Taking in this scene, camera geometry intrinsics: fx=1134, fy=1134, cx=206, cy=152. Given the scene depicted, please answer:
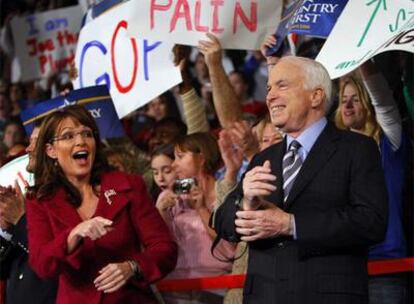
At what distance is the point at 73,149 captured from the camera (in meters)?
5.22

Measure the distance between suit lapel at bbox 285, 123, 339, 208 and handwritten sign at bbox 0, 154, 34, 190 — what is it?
1849 mm

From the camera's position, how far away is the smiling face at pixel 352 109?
230 inches

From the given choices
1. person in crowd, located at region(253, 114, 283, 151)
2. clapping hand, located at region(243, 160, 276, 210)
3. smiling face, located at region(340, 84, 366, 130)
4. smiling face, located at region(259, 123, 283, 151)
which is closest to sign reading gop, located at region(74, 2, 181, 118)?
person in crowd, located at region(253, 114, 283, 151)

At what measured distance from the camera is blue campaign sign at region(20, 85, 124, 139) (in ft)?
21.5

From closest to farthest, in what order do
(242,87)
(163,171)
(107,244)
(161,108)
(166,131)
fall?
1. (107,244)
2. (163,171)
3. (166,131)
4. (161,108)
5. (242,87)

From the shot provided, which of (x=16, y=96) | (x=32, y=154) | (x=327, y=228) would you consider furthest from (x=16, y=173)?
(x=16, y=96)

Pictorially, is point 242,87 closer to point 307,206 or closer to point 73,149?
A: point 73,149

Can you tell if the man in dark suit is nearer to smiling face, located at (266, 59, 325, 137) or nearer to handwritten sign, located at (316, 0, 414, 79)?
smiling face, located at (266, 59, 325, 137)

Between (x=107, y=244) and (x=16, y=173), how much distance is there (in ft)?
3.72

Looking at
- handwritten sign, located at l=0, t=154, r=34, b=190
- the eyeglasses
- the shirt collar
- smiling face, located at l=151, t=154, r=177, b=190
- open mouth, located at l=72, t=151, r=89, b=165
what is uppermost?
the shirt collar

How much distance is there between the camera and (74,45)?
9734 millimetres

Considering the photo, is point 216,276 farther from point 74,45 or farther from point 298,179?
point 74,45

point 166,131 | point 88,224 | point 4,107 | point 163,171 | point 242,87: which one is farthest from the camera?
point 4,107

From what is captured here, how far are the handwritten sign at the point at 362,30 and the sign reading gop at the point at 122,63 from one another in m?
1.32
